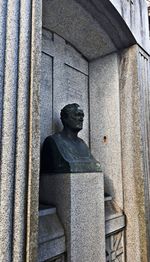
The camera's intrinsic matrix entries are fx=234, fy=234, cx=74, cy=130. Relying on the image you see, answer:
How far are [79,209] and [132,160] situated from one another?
1390 mm

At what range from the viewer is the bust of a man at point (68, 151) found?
2.58m

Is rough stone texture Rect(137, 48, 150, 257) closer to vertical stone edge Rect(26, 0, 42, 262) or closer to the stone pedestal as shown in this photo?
the stone pedestal

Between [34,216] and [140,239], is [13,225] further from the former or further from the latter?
[140,239]

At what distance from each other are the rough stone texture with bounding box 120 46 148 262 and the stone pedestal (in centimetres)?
86

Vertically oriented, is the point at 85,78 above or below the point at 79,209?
above

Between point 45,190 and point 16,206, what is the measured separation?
0.93m

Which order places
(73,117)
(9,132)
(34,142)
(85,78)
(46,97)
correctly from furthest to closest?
(85,78) → (46,97) → (73,117) → (34,142) → (9,132)

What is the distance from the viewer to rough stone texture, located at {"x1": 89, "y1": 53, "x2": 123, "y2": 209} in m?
3.70

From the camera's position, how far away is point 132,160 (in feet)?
11.5

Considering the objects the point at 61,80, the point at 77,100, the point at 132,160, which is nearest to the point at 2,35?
the point at 61,80

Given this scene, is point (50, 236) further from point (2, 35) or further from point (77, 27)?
point (77, 27)

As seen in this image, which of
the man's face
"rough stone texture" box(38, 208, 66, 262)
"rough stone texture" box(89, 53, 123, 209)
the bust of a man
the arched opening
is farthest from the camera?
"rough stone texture" box(89, 53, 123, 209)

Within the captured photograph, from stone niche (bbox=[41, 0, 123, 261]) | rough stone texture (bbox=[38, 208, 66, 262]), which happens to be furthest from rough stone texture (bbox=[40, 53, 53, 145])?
rough stone texture (bbox=[38, 208, 66, 262])

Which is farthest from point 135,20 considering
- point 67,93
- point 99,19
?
point 67,93
